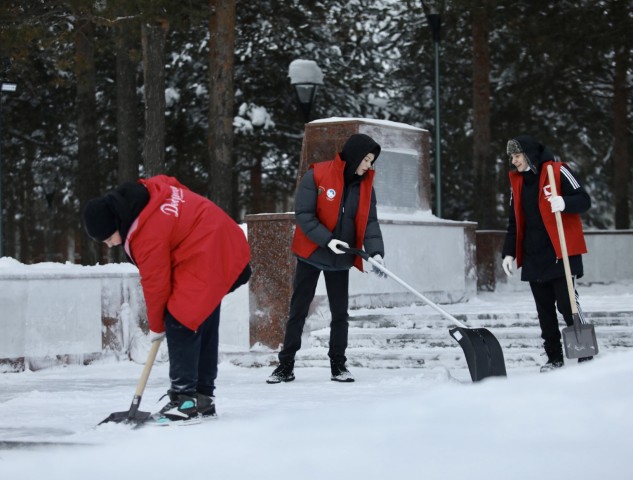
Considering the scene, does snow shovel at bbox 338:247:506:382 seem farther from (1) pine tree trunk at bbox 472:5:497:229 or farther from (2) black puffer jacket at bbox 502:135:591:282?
(1) pine tree trunk at bbox 472:5:497:229

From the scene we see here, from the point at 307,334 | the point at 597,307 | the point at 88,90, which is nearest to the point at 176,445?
Answer: the point at 307,334

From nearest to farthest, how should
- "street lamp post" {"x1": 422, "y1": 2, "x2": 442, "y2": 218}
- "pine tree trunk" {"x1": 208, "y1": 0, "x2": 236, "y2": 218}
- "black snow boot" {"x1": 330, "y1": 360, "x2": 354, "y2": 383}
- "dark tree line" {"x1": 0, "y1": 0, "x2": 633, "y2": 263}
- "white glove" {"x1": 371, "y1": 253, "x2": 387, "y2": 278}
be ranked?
"white glove" {"x1": 371, "y1": 253, "x2": 387, "y2": 278}
"black snow boot" {"x1": 330, "y1": 360, "x2": 354, "y2": 383}
"street lamp post" {"x1": 422, "y1": 2, "x2": 442, "y2": 218}
"pine tree trunk" {"x1": 208, "y1": 0, "x2": 236, "y2": 218}
"dark tree line" {"x1": 0, "y1": 0, "x2": 633, "y2": 263}

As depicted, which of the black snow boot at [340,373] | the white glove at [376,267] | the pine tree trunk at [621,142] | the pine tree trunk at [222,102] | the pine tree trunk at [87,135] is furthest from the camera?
the pine tree trunk at [621,142]

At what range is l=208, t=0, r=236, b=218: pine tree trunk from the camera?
62.5 feet

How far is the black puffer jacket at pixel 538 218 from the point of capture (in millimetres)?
7824

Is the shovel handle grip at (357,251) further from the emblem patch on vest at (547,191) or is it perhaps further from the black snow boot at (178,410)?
the black snow boot at (178,410)

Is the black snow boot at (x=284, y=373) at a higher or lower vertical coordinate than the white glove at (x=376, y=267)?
lower

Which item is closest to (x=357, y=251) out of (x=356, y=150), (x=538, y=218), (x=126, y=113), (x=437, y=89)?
(x=356, y=150)

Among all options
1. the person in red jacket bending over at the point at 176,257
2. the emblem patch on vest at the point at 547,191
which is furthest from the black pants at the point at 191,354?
the emblem patch on vest at the point at 547,191

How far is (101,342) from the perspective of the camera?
1009cm

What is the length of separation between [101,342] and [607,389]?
5.67 meters

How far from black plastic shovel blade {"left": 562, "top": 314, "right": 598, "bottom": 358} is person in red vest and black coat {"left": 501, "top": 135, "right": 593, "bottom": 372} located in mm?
214

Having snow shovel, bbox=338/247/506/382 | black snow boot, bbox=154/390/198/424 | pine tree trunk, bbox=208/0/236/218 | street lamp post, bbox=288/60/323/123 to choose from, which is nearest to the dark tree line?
pine tree trunk, bbox=208/0/236/218

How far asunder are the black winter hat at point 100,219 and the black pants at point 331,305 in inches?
97.1
